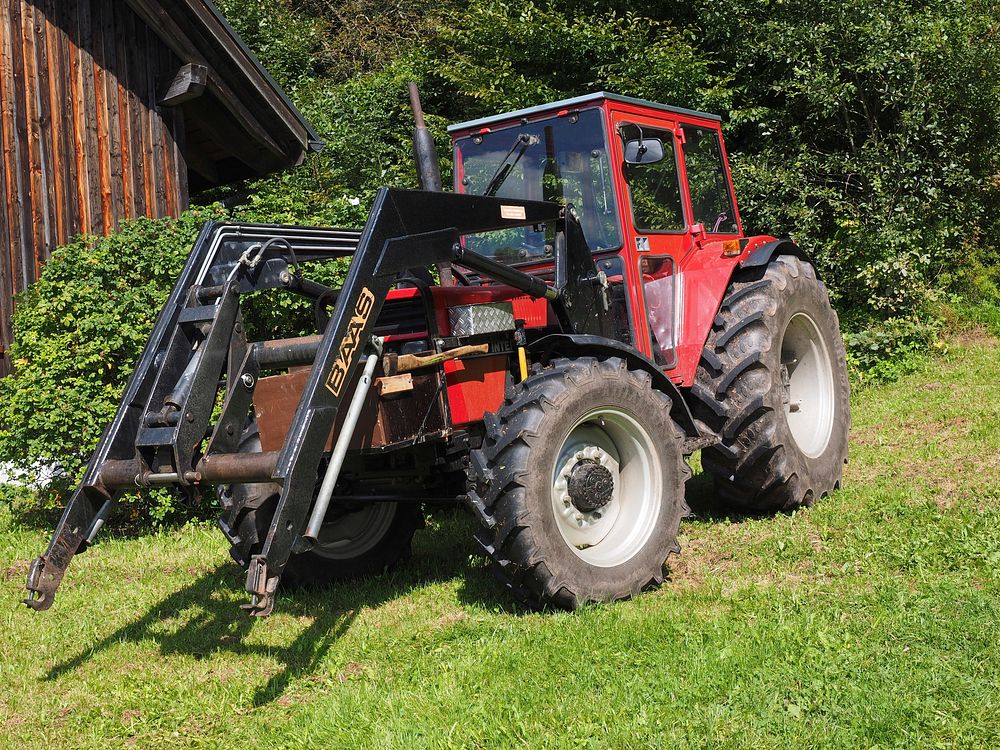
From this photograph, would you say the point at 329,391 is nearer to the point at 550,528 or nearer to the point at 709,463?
the point at 550,528

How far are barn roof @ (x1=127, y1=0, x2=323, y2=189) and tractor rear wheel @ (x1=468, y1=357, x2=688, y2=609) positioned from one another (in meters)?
6.71

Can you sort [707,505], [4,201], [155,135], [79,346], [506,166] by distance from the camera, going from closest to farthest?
[506,166] < [707,505] < [79,346] < [4,201] < [155,135]

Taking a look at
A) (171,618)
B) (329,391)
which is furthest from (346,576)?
(329,391)

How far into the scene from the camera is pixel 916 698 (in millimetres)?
3432

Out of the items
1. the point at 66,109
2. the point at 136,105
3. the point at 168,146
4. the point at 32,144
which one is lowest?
the point at 32,144

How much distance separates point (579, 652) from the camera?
4070 mm

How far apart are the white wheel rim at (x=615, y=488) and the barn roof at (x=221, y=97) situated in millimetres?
6702

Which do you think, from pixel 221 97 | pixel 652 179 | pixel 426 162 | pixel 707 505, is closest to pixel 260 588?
pixel 426 162

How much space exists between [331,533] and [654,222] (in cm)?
260

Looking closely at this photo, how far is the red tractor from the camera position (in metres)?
4.20

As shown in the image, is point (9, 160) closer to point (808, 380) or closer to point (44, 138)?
point (44, 138)

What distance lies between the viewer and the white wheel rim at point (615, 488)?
4.87m

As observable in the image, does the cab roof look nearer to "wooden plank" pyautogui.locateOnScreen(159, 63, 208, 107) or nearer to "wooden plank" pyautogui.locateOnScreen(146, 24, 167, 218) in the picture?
"wooden plank" pyautogui.locateOnScreen(159, 63, 208, 107)

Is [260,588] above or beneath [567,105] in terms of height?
beneath
